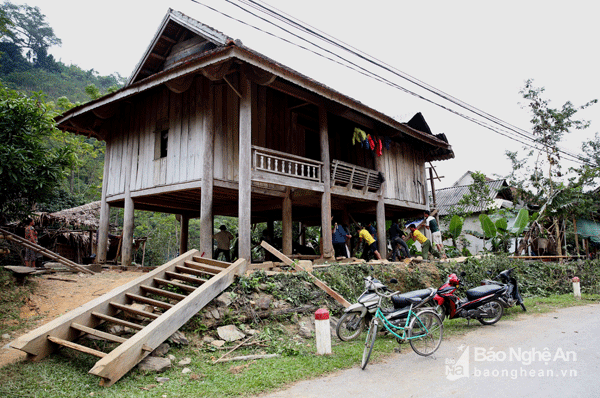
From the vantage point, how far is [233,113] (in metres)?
10.9

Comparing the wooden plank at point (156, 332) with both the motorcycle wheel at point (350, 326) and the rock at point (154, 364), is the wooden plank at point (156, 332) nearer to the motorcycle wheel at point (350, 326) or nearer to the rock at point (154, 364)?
the rock at point (154, 364)

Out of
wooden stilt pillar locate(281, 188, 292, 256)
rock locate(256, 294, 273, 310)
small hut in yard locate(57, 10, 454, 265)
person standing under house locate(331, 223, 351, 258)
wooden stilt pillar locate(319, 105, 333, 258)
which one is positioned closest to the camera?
rock locate(256, 294, 273, 310)

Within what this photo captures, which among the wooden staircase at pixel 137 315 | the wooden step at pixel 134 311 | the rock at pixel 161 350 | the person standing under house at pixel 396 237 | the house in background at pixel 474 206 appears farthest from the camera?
the house in background at pixel 474 206

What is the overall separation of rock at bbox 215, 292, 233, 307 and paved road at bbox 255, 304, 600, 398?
8.43ft

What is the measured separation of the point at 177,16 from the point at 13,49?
4348 centimetres

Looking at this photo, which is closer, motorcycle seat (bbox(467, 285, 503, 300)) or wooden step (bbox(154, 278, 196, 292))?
wooden step (bbox(154, 278, 196, 292))

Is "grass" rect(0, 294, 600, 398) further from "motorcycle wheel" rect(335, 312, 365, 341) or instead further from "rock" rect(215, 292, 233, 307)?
"rock" rect(215, 292, 233, 307)

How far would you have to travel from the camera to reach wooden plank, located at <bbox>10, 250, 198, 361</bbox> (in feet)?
16.6

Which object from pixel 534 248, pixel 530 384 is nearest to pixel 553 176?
pixel 534 248

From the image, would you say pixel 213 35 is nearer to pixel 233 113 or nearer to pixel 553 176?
pixel 233 113

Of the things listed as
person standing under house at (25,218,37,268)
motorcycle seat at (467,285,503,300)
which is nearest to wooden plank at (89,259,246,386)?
motorcycle seat at (467,285,503,300)

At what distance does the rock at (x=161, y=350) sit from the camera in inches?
217

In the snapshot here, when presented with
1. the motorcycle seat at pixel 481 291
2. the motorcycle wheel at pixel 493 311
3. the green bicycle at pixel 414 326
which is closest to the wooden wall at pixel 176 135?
the green bicycle at pixel 414 326

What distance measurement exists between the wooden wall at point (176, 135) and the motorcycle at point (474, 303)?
5.93m
